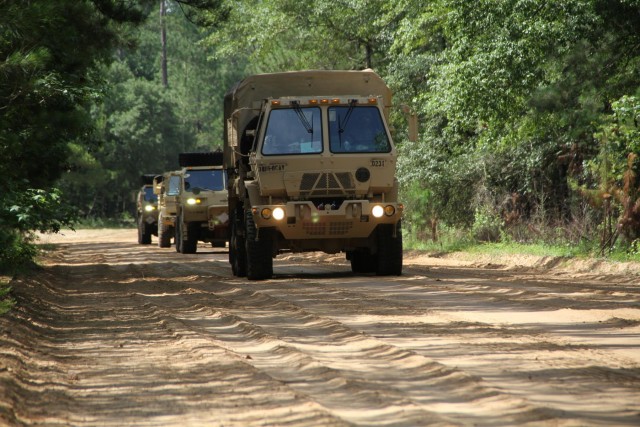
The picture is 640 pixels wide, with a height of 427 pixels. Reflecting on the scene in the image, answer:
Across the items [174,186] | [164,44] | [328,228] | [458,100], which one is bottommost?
[328,228]

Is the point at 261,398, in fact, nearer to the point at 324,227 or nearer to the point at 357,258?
the point at 324,227

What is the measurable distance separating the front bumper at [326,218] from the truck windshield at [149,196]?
21.3 meters

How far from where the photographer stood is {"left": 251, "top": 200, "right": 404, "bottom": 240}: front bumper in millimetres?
17703

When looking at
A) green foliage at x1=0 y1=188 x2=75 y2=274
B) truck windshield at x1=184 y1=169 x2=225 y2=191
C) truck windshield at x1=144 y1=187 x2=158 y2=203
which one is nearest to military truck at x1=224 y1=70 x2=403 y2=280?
green foliage at x1=0 y1=188 x2=75 y2=274

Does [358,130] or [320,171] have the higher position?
[358,130]

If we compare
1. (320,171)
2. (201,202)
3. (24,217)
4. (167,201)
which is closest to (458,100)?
(320,171)

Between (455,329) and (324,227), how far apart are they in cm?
733

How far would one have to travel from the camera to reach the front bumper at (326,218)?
17703 mm

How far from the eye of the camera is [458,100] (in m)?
22.9

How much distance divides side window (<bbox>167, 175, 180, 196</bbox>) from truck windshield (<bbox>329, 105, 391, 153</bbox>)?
13.5 metres

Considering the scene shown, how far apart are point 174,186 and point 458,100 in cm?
1127

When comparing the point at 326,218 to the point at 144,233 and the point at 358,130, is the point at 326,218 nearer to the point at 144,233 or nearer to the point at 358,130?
the point at 358,130

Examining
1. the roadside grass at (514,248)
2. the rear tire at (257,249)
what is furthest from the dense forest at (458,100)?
the rear tire at (257,249)

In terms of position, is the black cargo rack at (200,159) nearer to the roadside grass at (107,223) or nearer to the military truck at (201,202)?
the military truck at (201,202)
